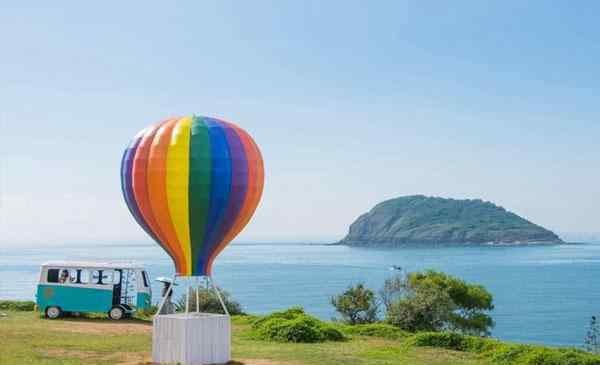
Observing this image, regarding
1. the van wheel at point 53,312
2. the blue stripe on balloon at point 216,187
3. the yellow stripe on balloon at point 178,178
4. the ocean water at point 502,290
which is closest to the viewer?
the yellow stripe on balloon at point 178,178

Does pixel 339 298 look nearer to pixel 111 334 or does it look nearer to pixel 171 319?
pixel 111 334

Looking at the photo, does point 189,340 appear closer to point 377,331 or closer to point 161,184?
point 161,184

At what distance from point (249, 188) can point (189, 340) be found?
3902 mm

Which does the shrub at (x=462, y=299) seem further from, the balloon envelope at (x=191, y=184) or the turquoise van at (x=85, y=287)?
the balloon envelope at (x=191, y=184)

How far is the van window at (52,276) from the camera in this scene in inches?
1046

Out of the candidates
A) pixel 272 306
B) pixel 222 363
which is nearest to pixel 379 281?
pixel 272 306

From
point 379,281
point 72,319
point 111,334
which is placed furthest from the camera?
point 379,281

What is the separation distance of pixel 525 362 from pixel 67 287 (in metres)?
17.3

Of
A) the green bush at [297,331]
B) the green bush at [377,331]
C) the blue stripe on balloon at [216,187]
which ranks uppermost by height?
the blue stripe on balloon at [216,187]

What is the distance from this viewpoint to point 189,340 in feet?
52.4

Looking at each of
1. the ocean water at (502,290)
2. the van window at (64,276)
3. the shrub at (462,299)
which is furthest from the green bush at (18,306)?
the ocean water at (502,290)

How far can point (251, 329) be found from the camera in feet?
80.3

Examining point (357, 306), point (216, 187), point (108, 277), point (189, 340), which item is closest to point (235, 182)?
point (216, 187)

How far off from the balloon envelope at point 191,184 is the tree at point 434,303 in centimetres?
1554
